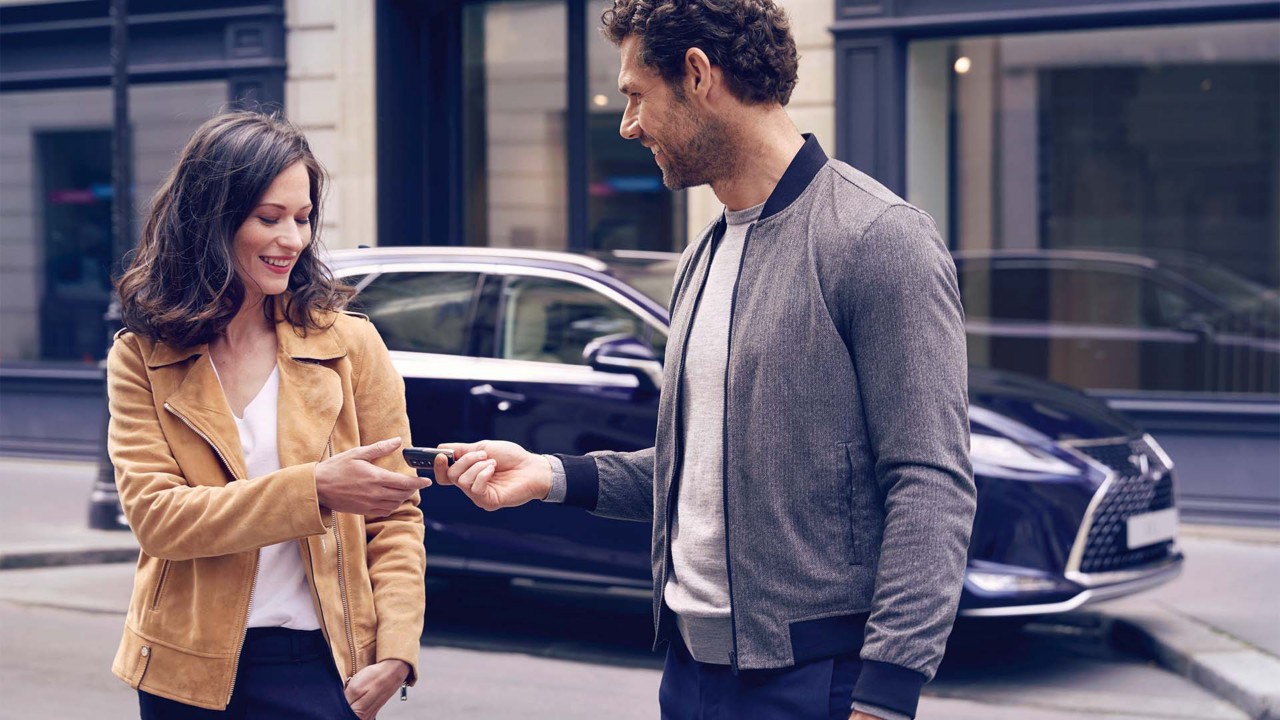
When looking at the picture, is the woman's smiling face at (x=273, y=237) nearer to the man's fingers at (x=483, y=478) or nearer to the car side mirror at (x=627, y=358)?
the man's fingers at (x=483, y=478)

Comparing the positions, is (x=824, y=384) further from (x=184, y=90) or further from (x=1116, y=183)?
(x=184, y=90)

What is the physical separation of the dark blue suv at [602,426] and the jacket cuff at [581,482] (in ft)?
11.0

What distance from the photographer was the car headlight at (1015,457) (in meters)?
5.99

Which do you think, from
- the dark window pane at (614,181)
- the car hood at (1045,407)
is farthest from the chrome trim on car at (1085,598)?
the dark window pane at (614,181)

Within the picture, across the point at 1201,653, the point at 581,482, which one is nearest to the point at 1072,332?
the point at 1201,653

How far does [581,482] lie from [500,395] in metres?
3.84

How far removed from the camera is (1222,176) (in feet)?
32.7

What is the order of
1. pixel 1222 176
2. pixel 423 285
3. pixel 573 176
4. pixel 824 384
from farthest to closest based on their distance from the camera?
pixel 573 176
pixel 1222 176
pixel 423 285
pixel 824 384

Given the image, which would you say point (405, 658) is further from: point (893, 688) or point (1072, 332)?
point (1072, 332)

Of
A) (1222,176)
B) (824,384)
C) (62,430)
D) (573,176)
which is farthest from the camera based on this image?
(62,430)

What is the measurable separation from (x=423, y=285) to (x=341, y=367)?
13.6ft

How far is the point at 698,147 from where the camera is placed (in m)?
2.39

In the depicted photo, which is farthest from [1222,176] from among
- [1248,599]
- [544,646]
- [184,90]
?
[184,90]

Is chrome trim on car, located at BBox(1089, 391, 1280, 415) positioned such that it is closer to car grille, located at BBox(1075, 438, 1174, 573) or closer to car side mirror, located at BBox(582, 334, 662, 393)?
car grille, located at BBox(1075, 438, 1174, 573)
